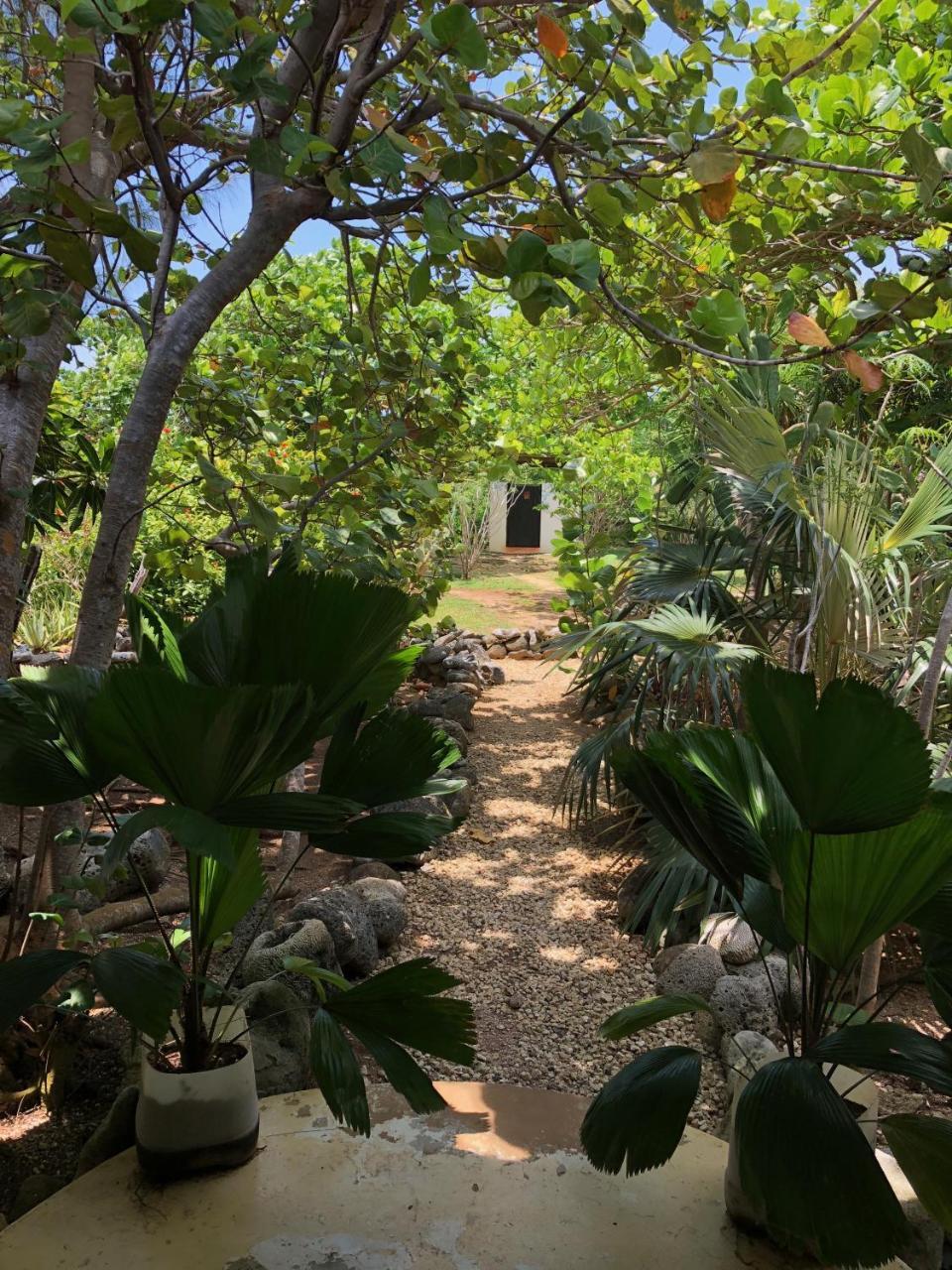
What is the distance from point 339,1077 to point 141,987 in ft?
1.26

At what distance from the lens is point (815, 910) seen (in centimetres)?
140

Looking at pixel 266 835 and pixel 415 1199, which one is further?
pixel 266 835

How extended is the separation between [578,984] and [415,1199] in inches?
68.1

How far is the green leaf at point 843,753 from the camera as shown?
121 centimetres

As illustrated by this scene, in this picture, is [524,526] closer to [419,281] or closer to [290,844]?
[290,844]

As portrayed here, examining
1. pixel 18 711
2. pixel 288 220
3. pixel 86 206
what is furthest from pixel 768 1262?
pixel 288 220

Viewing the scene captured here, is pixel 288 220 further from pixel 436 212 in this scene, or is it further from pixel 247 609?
pixel 247 609

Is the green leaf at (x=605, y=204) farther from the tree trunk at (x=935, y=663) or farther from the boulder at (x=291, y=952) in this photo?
the boulder at (x=291, y=952)

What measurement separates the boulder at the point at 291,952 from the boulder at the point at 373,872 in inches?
44.0

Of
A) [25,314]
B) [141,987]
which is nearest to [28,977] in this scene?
[141,987]

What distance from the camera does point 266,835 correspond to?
4.99 m

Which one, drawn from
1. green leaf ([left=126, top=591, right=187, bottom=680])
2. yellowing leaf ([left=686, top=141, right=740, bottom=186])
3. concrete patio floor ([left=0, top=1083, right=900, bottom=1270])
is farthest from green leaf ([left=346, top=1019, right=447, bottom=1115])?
yellowing leaf ([left=686, top=141, right=740, bottom=186])

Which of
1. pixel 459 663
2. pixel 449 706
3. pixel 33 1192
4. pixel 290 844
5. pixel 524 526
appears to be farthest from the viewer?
pixel 524 526

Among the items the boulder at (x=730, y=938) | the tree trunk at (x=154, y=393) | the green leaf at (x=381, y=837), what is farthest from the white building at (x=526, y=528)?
the green leaf at (x=381, y=837)
